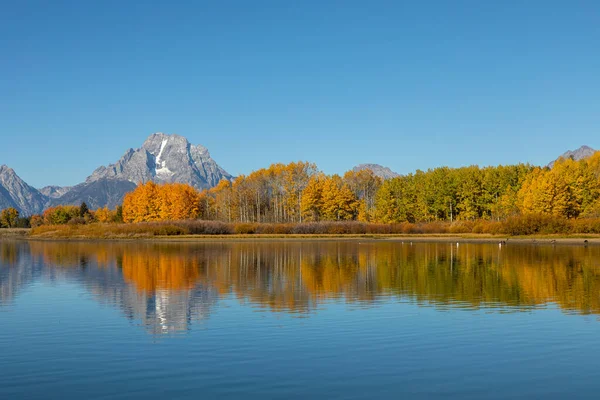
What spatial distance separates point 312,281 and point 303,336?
52.6 ft

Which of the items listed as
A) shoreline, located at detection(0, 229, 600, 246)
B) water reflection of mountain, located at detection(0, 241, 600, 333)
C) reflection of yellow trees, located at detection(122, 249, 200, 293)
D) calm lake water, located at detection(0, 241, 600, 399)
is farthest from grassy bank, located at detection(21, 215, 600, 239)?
calm lake water, located at detection(0, 241, 600, 399)

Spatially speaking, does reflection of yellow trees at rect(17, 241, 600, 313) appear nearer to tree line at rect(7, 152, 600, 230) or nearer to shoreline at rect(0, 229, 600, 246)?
shoreline at rect(0, 229, 600, 246)

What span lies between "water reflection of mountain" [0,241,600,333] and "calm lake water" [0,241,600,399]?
0.16m

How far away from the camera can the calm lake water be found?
1426cm

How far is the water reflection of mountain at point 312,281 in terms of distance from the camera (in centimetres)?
2653

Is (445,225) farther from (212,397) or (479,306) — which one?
(212,397)

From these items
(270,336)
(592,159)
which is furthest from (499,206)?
(270,336)

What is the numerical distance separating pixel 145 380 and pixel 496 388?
8.14 m

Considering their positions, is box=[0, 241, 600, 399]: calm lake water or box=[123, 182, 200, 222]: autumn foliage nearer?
box=[0, 241, 600, 399]: calm lake water

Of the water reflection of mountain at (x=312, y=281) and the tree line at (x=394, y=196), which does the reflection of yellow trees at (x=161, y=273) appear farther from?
the tree line at (x=394, y=196)

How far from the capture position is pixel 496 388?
1397 cm

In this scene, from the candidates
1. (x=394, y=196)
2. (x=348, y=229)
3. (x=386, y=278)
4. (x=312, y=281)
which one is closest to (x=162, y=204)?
(x=394, y=196)

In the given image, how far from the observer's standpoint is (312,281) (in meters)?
35.7

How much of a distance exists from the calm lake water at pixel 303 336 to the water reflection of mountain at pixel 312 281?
0.52ft
